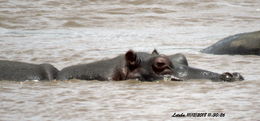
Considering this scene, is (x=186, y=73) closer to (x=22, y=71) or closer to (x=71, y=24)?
(x=22, y=71)

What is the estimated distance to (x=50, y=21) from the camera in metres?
16.7

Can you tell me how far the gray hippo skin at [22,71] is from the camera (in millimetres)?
7496

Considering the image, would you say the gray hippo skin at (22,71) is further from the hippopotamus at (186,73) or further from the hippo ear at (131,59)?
the hippopotamus at (186,73)

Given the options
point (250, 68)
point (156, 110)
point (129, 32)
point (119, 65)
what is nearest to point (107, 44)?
point (129, 32)

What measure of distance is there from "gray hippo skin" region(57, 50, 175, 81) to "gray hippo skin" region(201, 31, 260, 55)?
3.61 m

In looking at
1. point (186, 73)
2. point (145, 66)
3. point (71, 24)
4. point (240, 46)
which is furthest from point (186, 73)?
point (71, 24)

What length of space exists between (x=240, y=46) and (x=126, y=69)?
384 cm

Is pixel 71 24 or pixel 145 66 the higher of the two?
pixel 71 24

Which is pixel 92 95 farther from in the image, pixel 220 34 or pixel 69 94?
pixel 220 34

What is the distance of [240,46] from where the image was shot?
10805 mm

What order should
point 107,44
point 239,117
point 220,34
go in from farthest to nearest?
point 220,34 → point 107,44 → point 239,117

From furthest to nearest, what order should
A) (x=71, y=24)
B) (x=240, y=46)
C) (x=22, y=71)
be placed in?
(x=71, y=24) → (x=240, y=46) → (x=22, y=71)

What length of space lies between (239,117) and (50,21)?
11079mm

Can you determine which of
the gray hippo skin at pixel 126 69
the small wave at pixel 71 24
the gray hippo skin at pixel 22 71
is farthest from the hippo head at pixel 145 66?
the small wave at pixel 71 24
